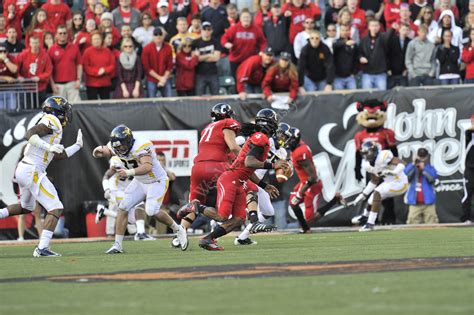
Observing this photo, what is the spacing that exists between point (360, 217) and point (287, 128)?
284 centimetres

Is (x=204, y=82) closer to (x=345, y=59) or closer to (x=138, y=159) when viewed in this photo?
(x=345, y=59)

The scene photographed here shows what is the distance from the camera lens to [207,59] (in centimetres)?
2034

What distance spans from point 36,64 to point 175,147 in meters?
3.03

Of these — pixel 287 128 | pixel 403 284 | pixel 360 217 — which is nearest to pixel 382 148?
pixel 360 217

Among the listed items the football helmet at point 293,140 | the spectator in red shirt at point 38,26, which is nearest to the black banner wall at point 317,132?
the spectator in red shirt at point 38,26

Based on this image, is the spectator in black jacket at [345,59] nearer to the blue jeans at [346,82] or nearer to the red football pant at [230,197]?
the blue jeans at [346,82]

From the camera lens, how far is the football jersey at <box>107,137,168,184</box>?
527 inches

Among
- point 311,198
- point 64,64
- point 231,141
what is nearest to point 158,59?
point 64,64

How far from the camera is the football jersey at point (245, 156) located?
13.2 meters

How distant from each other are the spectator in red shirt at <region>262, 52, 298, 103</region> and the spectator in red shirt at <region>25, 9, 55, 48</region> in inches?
175

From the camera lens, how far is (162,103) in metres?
20.5

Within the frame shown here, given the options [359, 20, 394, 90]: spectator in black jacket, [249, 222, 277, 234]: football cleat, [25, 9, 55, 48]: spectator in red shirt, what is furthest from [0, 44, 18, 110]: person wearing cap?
[249, 222, 277, 234]: football cleat

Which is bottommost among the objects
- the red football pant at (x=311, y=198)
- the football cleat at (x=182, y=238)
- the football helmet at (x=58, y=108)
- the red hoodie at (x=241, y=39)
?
the red football pant at (x=311, y=198)

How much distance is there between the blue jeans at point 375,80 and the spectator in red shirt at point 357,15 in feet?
3.82
